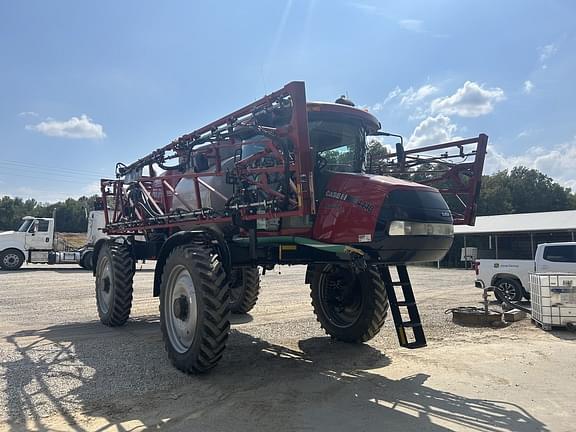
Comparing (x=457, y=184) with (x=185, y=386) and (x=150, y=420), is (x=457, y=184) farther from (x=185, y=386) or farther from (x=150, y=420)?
(x=150, y=420)

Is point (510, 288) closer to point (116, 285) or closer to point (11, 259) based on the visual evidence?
point (116, 285)

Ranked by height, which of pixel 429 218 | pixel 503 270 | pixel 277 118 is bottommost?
pixel 503 270

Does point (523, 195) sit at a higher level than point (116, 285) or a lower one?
higher

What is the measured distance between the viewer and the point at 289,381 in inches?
229

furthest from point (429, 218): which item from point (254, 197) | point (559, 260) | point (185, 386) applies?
point (559, 260)

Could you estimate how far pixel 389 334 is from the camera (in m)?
8.61

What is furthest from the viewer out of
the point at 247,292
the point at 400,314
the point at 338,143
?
the point at 247,292

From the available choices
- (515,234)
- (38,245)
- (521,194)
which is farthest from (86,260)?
(521,194)

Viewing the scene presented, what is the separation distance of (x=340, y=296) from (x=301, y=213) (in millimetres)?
3063

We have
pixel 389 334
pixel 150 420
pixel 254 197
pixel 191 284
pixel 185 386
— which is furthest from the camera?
pixel 389 334

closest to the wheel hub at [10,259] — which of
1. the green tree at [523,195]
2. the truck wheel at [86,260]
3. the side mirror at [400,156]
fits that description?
the truck wheel at [86,260]

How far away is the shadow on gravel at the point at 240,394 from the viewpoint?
449 cm

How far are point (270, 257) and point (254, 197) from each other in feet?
3.24

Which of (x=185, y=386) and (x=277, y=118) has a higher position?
(x=277, y=118)
